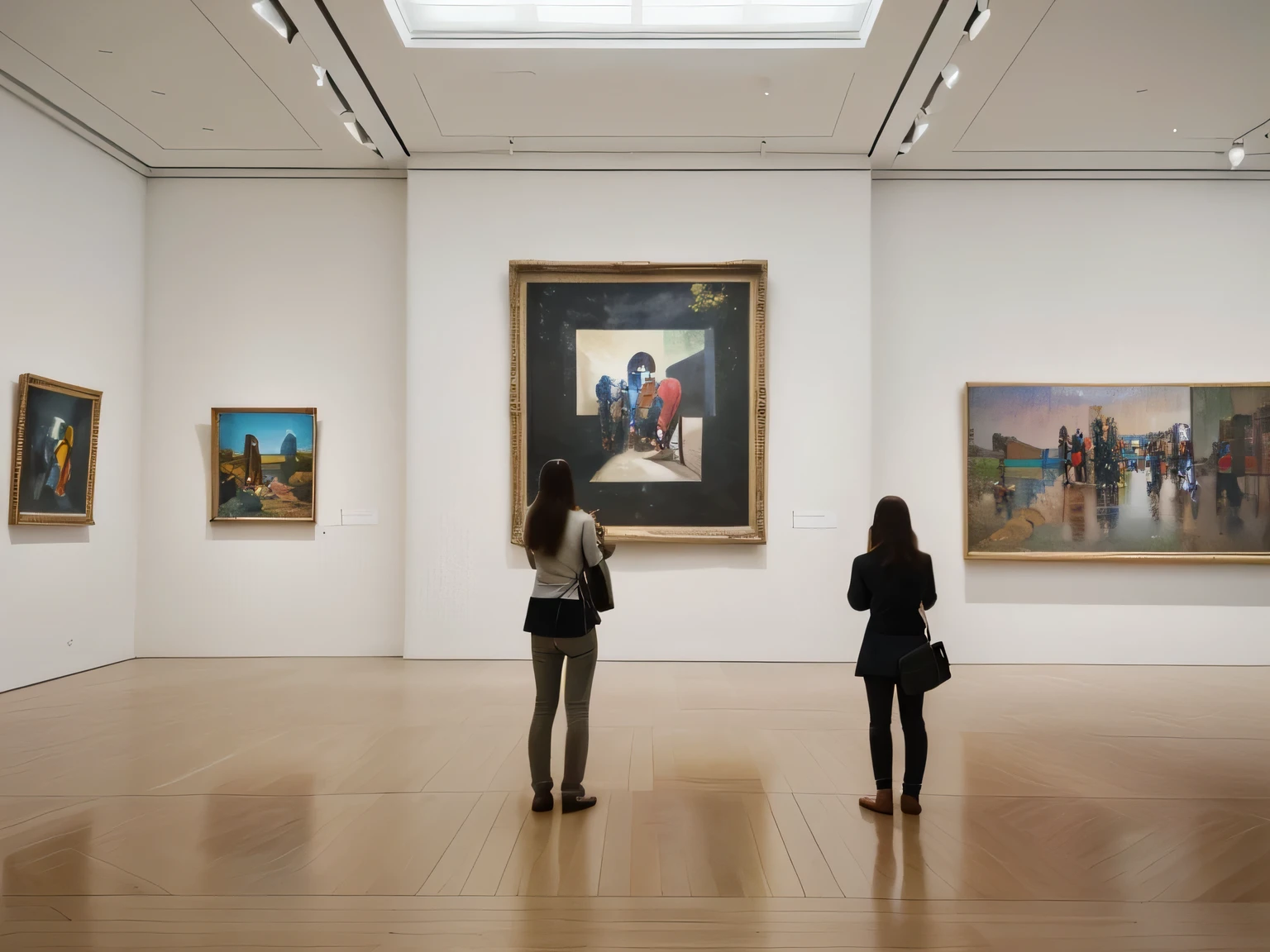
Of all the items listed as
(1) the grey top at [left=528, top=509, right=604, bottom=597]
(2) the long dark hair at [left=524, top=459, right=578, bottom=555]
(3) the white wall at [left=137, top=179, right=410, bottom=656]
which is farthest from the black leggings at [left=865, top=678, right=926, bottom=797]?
(3) the white wall at [left=137, top=179, right=410, bottom=656]

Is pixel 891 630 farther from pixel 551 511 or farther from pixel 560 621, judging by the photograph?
pixel 551 511

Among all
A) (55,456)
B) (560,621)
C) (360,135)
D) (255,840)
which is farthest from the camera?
(360,135)

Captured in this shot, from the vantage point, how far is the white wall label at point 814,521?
12609mm

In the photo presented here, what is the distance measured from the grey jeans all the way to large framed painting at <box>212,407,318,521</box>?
8276 mm

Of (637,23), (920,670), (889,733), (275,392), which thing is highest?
(637,23)

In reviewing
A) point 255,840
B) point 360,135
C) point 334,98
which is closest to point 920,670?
point 255,840

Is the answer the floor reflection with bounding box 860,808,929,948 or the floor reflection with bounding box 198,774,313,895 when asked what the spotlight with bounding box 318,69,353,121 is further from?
the floor reflection with bounding box 860,808,929,948

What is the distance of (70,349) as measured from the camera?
1176cm

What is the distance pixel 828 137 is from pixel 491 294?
5145 millimetres

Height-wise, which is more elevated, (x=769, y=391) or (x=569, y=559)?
(x=769, y=391)

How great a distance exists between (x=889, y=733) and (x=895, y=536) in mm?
1324

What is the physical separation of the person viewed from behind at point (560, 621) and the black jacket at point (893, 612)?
1794 millimetres

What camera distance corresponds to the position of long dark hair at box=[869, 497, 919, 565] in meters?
5.97

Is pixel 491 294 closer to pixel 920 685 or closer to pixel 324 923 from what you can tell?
pixel 920 685
